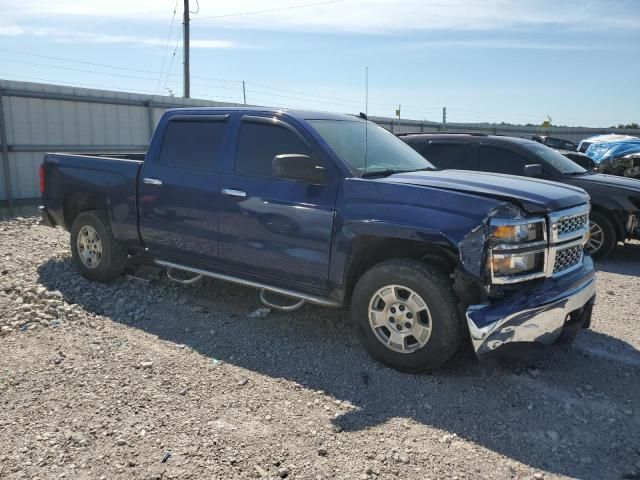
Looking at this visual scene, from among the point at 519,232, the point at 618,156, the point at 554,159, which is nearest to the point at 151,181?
the point at 519,232

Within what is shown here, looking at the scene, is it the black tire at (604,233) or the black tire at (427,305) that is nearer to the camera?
the black tire at (427,305)

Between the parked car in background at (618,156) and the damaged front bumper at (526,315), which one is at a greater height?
the parked car in background at (618,156)

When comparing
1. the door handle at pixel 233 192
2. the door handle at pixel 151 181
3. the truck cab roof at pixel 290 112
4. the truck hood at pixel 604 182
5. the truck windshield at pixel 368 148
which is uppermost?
the truck cab roof at pixel 290 112

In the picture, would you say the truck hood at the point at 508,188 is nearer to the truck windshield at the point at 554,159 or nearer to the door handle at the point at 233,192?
the door handle at the point at 233,192

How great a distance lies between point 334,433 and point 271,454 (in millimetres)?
428

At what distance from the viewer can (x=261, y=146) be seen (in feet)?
15.7

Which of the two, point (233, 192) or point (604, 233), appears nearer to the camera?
point (233, 192)

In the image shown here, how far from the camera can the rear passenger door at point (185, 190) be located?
4984mm

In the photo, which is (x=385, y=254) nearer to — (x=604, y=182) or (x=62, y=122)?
(x=604, y=182)

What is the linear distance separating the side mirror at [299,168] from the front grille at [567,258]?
1795 millimetres

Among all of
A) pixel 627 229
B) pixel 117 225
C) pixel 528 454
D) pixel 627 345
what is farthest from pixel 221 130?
pixel 627 229

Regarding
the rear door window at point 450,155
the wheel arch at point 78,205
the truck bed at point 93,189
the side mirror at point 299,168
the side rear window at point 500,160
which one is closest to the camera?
the side mirror at point 299,168

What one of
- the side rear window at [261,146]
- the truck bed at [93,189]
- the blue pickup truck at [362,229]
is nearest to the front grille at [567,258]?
the blue pickup truck at [362,229]

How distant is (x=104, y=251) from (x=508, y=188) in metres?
4.12
